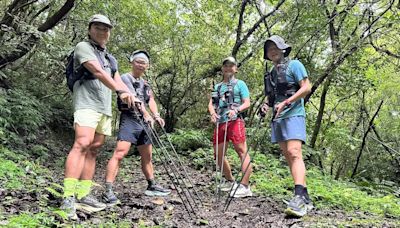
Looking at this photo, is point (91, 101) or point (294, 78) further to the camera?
point (294, 78)

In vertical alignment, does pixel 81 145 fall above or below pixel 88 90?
below

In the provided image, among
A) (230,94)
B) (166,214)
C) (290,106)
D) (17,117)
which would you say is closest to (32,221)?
(166,214)

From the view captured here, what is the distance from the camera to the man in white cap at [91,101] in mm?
3793

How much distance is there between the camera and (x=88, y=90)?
13.1 feet

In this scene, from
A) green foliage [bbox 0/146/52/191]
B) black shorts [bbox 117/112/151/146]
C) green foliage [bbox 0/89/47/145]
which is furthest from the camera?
green foliage [bbox 0/89/47/145]

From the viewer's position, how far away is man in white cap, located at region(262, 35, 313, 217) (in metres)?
4.33

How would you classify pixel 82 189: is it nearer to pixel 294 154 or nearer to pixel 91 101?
pixel 91 101

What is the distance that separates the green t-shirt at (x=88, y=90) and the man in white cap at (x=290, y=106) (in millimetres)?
2010

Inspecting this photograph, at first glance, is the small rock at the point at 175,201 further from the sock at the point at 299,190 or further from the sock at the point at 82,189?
the sock at the point at 82,189

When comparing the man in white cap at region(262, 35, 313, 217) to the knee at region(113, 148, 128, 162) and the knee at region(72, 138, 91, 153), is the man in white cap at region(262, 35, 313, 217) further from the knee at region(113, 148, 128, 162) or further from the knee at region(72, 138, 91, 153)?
the knee at region(72, 138, 91, 153)

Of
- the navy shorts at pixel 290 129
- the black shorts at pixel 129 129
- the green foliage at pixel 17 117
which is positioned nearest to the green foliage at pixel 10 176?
the black shorts at pixel 129 129

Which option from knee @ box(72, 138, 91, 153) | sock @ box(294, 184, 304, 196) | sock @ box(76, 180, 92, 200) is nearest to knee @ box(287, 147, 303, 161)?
sock @ box(294, 184, 304, 196)

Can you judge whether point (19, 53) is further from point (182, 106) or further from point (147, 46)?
point (182, 106)

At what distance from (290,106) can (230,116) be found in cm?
122
